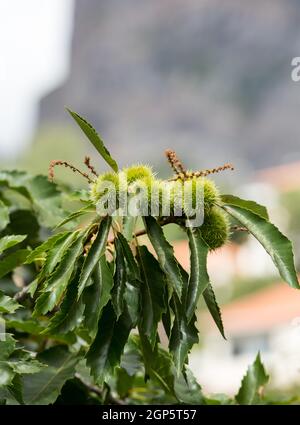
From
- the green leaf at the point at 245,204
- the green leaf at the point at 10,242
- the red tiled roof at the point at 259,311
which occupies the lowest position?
the green leaf at the point at 10,242

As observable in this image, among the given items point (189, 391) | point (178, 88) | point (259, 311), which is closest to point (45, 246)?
point (189, 391)

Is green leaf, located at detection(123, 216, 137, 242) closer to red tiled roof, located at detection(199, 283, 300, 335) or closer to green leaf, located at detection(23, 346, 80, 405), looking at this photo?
green leaf, located at detection(23, 346, 80, 405)

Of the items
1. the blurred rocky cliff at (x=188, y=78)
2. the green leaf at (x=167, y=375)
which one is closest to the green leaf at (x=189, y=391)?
the green leaf at (x=167, y=375)

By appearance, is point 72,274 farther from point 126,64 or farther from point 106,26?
point 106,26

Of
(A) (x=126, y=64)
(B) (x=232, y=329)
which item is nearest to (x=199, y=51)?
(A) (x=126, y=64)

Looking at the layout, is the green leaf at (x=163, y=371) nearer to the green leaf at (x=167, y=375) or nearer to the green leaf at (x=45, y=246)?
the green leaf at (x=167, y=375)
